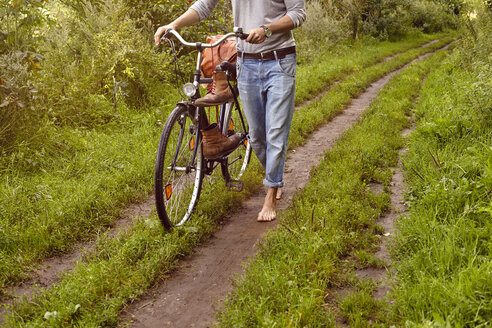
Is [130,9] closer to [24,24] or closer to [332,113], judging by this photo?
[24,24]

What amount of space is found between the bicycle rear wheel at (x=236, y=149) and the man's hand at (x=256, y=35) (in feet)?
3.87

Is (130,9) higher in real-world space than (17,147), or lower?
higher

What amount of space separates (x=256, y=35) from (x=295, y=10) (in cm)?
49

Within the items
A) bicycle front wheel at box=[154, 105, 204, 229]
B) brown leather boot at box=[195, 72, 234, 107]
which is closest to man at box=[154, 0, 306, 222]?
brown leather boot at box=[195, 72, 234, 107]

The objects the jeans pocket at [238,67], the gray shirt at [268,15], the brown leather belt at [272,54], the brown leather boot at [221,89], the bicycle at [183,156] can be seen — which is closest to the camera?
the bicycle at [183,156]

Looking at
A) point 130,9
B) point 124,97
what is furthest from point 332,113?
point 130,9

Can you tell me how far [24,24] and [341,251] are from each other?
16.2ft

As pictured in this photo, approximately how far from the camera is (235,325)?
2.46 meters

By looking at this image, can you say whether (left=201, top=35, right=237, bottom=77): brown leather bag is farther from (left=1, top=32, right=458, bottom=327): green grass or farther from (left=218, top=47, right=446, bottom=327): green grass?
(left=218, top=47, right=446, bottom=327): green grass

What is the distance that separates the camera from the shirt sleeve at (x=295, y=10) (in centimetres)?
346

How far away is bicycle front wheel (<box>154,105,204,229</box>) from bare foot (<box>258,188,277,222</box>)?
2.11 feet

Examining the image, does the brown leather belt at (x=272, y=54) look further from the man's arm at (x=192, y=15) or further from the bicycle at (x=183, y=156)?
the man's arm at (x=192, y=15)

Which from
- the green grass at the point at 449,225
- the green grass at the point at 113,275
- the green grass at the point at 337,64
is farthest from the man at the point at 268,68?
the green grass at the point at 337,64

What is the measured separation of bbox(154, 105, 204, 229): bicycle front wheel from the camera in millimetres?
3375
